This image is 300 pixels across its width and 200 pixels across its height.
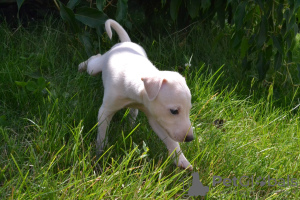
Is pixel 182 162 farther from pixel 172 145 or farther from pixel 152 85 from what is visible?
pixel 152 85

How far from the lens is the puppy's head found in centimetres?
236

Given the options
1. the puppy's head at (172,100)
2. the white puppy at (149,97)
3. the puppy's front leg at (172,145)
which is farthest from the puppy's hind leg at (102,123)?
the puppy's head at (172,100)

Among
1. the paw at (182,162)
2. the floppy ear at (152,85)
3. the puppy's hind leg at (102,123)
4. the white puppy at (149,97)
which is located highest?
the floppy ear at (152,85)

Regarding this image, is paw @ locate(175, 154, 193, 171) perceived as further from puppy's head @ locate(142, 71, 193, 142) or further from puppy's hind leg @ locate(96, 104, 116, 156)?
puppy's hind leg @ locate(96, 104, 116, 156)

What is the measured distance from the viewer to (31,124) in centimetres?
272

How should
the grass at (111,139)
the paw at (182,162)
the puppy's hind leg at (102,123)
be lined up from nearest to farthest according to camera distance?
the grass at (111,139)
the paw at (182,162)
the puppy's hind leg at (102,123)

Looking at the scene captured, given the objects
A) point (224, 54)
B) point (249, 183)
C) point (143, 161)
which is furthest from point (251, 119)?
point (224, 54)

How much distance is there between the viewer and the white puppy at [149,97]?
237cm

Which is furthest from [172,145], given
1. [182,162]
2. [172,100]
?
[172,100]

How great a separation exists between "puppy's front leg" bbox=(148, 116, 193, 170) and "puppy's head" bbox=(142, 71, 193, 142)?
4.1 inches

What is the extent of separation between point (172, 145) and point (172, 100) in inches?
13.9

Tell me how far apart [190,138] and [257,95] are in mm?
1525

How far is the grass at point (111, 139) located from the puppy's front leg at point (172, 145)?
0.05m

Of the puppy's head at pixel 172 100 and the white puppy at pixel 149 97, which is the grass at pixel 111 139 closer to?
the white puppy at pixel 149 97
